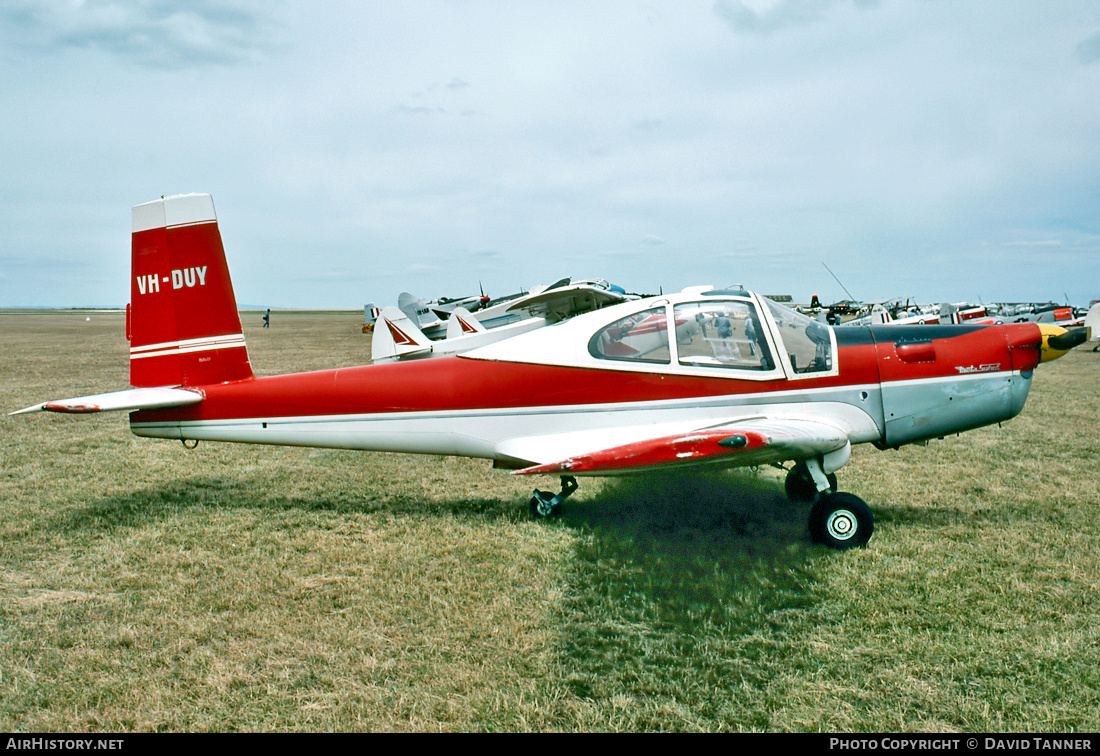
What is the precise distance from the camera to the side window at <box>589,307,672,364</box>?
4828mm

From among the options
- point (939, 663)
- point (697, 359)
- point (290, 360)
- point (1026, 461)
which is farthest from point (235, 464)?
point (290, 360)

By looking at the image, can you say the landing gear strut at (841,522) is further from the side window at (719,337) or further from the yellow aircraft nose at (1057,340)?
the yellow aircraft nose at (1057,340)

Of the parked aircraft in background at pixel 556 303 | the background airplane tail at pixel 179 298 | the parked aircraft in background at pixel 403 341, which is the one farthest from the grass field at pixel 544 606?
the parked aircraft in background at pixel 556 303

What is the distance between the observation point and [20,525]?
5234 mm

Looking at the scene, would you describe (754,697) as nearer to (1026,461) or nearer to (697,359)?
(697,359)

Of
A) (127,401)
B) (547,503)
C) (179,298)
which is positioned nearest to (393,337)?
(179,298)

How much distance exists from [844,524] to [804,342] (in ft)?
4.46

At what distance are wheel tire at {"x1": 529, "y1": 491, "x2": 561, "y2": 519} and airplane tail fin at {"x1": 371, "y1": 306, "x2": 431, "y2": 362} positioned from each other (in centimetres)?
801

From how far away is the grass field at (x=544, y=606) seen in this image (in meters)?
2.86

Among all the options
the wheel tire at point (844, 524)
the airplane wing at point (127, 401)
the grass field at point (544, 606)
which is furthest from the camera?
the airplane wing at point (127, 401)

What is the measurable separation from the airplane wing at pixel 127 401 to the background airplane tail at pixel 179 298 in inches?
8.3

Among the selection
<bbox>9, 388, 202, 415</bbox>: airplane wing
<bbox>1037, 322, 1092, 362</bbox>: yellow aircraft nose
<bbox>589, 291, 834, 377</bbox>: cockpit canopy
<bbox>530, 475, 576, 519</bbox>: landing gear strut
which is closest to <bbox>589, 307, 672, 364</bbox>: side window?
<bbox>589, 291, 834, 377</bbox>: cockpit canopy

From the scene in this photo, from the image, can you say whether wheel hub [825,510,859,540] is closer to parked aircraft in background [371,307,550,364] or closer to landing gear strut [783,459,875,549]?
landing gear strut [783,459,875,549]

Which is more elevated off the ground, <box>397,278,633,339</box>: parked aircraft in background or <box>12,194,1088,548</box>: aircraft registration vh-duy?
<box>397,278,633,339</box>: parked aircraft in background
